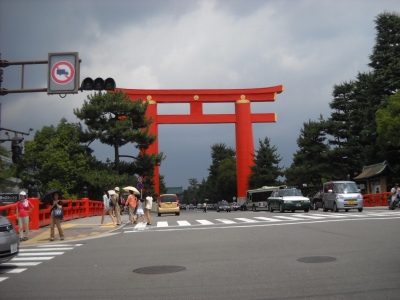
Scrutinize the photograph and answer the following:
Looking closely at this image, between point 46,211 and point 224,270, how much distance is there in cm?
1560

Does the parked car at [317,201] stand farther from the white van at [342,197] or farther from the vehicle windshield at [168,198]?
the vehicle windshield at [168,198]


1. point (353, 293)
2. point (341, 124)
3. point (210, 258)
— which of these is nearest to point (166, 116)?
point (341, 124)

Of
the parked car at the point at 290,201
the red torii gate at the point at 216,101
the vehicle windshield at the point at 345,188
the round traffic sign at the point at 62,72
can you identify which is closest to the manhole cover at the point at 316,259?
the round traffic sign at the point at 62,72

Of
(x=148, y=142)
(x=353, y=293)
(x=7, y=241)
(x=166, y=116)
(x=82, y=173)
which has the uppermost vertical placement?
(x=166, y=116)

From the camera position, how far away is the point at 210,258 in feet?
34.0

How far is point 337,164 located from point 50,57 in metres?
48.0

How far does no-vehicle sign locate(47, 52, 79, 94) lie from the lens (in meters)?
15.6

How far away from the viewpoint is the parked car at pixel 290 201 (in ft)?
101

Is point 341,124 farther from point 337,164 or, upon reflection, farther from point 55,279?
point 55,279

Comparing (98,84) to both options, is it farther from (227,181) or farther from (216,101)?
(227,181)

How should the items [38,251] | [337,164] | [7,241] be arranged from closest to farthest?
1. [7,241]
2. [38,251]
3. [337,164]

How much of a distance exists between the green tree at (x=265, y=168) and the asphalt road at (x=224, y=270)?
57.8m

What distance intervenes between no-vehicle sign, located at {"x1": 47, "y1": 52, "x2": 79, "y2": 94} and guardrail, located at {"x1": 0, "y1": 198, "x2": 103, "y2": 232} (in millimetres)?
4239

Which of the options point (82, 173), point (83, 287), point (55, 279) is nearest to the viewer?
point (83, 287)
